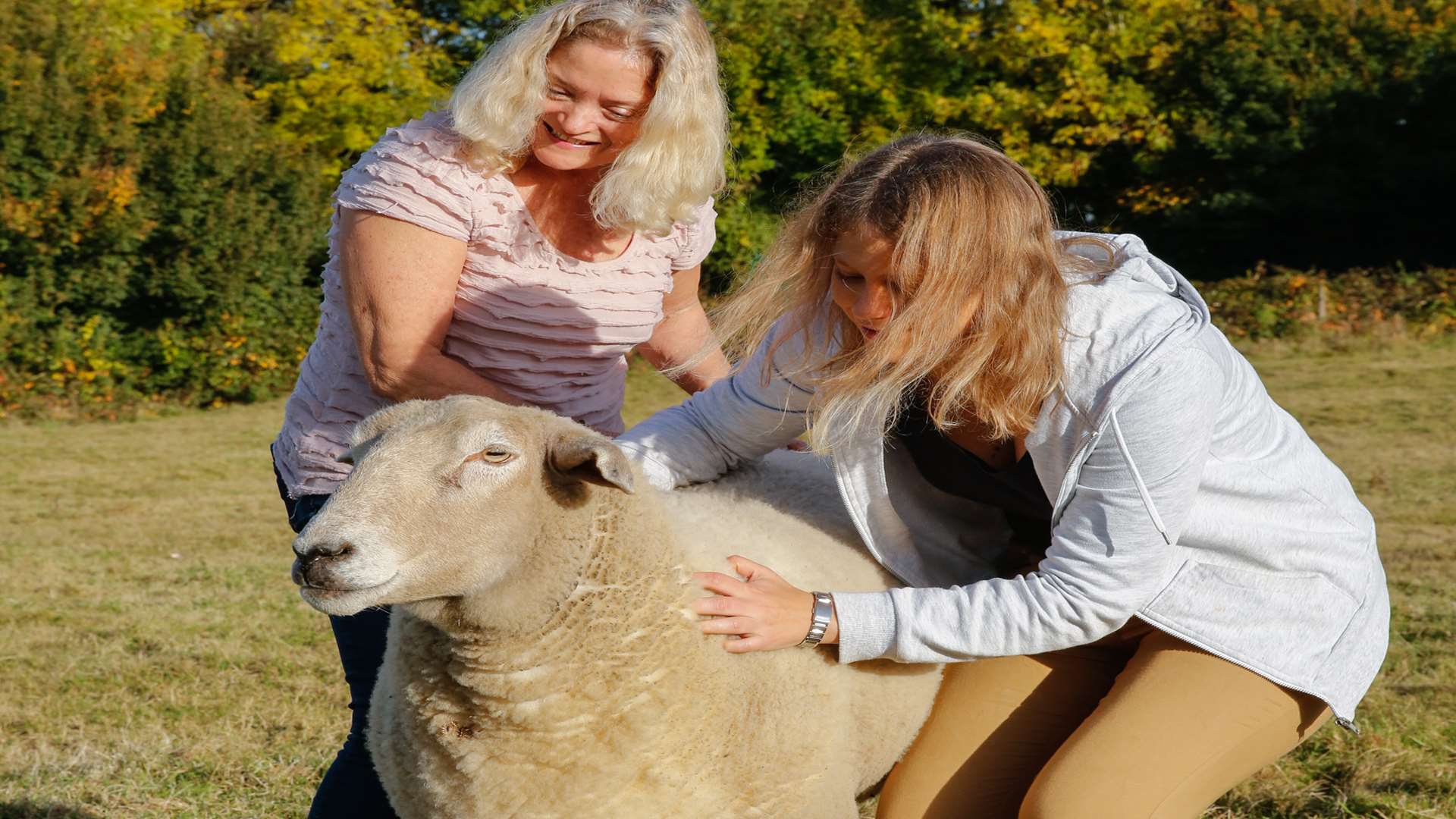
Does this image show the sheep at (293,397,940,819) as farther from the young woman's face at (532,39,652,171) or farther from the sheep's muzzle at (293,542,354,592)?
the young woman's face at (532,39,652,171)

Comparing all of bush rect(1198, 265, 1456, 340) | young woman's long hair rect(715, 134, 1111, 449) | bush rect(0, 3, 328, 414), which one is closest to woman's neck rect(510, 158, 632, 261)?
young woman's long hair rect(715, 134, 1111, 449)

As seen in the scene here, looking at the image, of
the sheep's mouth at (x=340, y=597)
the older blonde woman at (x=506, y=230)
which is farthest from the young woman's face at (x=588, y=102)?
the sheep's mouth at (x=340, y=597)

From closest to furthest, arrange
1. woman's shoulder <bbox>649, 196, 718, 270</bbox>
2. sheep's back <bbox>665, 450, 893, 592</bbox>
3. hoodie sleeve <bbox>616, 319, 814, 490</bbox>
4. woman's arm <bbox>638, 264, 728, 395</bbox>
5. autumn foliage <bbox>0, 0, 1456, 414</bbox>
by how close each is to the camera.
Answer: sheep's back <bbox>665, 450, 893, 592</bbox>
hoodie sleeve <bbox>616, 319, 814, 490</bbox>
woman's shoulder <bbox>649, 196, 718, 270</bbox>
woman's arm <bbox>638, 264, 728, 395</bbox>
autumn foliage <bbox>0, 0, 1456, 414</bbox>

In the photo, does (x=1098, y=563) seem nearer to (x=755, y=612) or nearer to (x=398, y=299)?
(x=755, y=612)

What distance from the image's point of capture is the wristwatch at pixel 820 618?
8.96 ft

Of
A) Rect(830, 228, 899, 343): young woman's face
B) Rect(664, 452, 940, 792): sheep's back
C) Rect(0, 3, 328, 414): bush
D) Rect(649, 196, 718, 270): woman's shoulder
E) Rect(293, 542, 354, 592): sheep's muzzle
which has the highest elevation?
Rect(830, 228, 899, 343): young woman's face

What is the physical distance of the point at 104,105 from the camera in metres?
16.5

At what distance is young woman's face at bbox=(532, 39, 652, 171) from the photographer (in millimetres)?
3082

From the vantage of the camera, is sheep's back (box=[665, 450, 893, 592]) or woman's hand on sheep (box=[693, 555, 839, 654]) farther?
sheep's back (box=[665, 450, 893, 592])

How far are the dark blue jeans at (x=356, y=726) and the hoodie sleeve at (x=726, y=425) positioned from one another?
2.45 feet

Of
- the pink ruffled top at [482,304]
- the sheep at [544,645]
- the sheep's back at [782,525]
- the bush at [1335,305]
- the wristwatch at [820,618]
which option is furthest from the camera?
the bush at [1335,305]

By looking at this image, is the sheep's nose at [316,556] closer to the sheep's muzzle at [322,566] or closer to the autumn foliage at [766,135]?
the sheep's muzzle at [322,566]

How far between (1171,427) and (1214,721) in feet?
2.21

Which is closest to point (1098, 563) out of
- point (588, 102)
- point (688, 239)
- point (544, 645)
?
point (544, 645)
